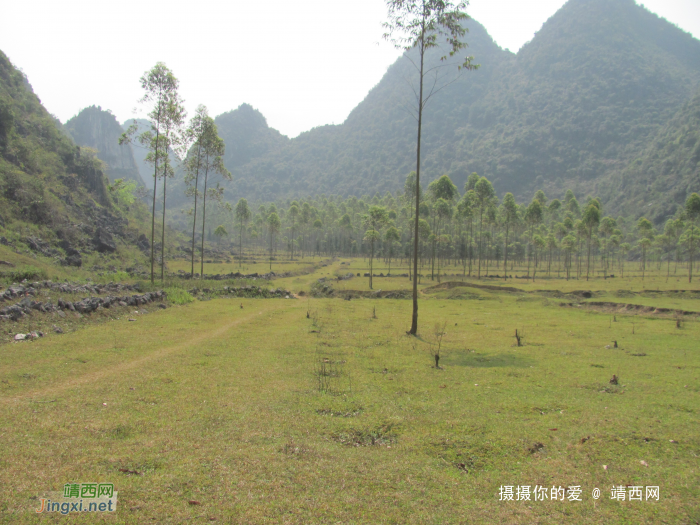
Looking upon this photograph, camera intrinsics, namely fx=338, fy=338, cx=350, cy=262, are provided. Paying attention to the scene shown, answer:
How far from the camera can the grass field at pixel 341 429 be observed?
14.8 ft

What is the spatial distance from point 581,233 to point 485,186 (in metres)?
29.5

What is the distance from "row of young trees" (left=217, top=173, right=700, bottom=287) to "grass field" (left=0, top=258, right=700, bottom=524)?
25.6 metres

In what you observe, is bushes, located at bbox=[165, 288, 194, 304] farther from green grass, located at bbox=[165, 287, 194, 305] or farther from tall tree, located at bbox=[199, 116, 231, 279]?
tall tree, located at bbox=[199, 116, 231, 279]

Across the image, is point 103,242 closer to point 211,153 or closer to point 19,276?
point 211,153

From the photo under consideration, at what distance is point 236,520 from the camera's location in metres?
4.13

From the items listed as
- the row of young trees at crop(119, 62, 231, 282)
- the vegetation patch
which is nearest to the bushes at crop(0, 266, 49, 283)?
the row of young trees at crop(119, 62, 231, 282)

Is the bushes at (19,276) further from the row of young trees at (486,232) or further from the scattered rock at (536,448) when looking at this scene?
the row of young trees at (486,232)

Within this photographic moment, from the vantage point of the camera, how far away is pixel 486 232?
91188 millimetres

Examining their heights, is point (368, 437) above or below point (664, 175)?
below

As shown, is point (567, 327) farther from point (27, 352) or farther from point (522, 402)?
point (27, 352)

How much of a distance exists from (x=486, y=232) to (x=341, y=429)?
92879mm

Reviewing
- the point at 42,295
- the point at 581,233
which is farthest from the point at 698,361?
the point at 581,233

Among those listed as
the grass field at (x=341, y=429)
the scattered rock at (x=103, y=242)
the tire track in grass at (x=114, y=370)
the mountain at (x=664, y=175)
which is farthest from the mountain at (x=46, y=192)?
the mountain at (x=664, y=175)

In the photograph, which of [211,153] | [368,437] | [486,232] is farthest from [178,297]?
[486,232]
